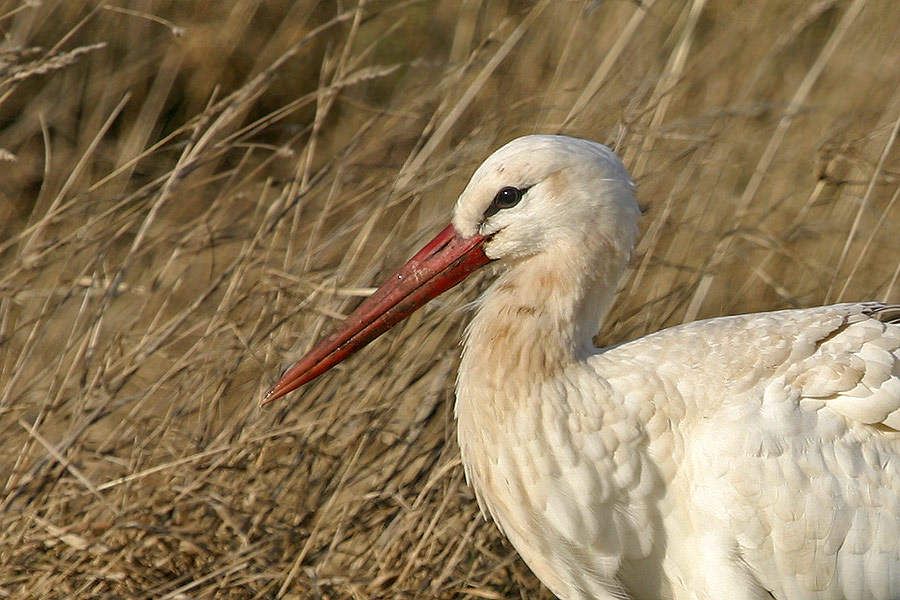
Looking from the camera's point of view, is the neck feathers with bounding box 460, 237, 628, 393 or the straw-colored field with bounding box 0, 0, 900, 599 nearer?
the neck feathers with bounding box 460, 237, 628, 393

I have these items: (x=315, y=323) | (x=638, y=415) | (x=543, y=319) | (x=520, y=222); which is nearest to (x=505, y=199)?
(x=520, y=222)

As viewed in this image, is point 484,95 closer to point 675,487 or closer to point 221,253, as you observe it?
point 221,253

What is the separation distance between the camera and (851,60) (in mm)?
5969

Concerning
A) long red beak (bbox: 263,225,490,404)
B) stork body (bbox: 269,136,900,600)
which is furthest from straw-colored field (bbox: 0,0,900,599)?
stork body (bbox: 269,136,900,600)

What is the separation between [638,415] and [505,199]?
2.06 ft

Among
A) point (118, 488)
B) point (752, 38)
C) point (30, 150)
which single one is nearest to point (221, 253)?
point (30, 150)

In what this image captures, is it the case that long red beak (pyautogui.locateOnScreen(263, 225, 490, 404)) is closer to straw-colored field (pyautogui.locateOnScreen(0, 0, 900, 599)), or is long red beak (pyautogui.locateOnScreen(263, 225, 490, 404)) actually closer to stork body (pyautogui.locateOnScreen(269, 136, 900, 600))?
stork body (pyautogui.locateOnScreen(269, 136, 900, 600))

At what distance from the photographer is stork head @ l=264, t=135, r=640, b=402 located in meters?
3.21

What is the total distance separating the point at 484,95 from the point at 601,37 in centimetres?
86

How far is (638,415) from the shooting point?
124 inches

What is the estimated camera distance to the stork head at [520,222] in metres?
3.21

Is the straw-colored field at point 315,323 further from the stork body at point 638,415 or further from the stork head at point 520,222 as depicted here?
the stork body at point 638,415

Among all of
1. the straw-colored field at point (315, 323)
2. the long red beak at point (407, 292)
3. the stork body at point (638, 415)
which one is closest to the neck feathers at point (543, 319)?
the stork body at point (638, 415)

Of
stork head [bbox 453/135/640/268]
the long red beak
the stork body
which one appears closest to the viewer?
the stork body
